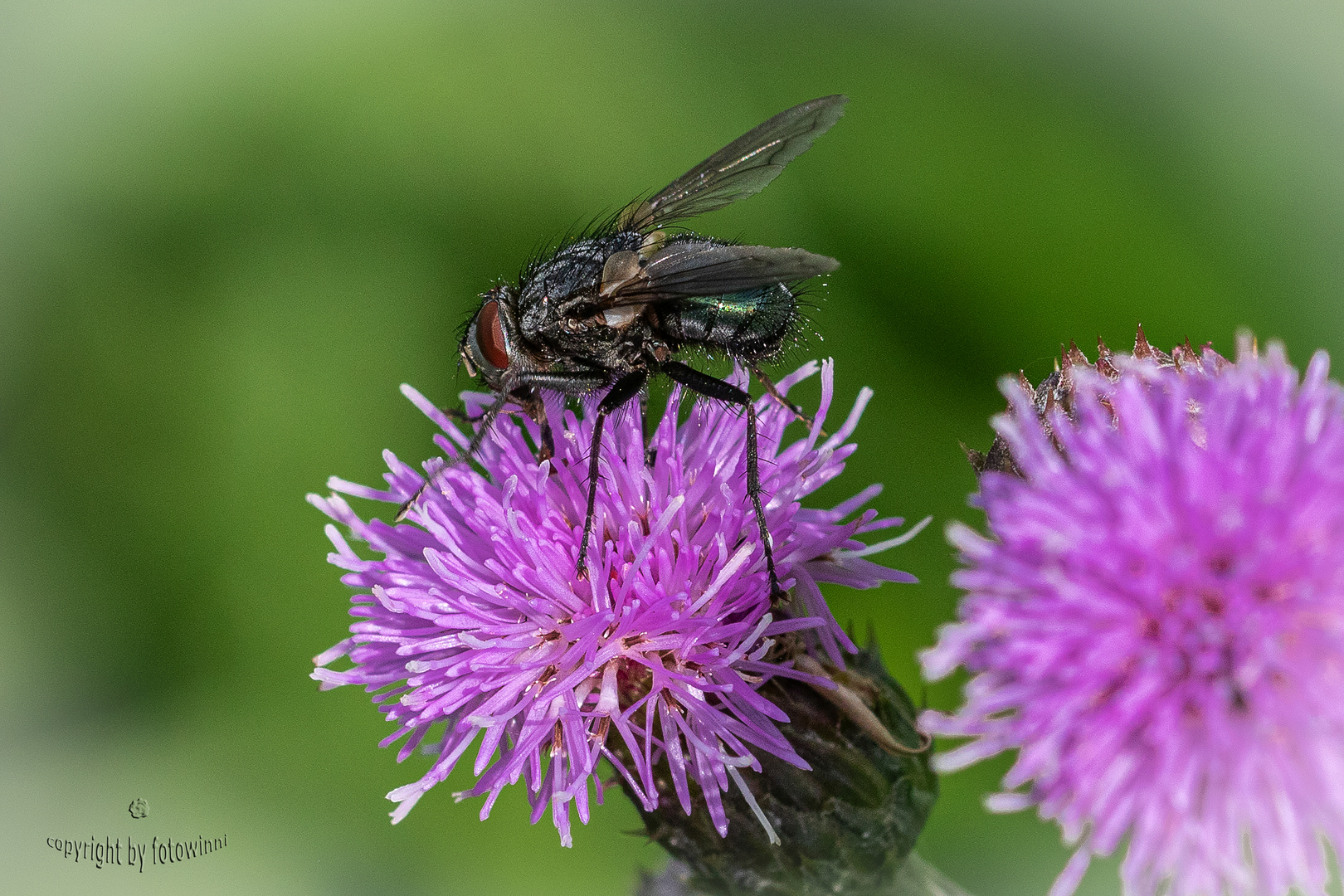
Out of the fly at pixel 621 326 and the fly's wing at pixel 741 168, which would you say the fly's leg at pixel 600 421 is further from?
the fly's wing at pixel 741 168

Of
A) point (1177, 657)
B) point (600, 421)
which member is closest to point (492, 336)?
point (600, 421)

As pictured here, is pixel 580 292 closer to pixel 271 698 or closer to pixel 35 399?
pixel 271 698

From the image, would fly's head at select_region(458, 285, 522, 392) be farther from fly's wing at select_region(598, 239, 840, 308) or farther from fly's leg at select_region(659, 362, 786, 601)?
fly's leg at select_region(659, 362, 786, 601)

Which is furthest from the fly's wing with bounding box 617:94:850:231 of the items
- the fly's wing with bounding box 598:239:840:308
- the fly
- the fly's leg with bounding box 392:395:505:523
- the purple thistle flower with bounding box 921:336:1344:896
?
the purple thistle flower with bounding box 921:336:1344:896

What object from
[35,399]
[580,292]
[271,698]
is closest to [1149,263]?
[580,292]

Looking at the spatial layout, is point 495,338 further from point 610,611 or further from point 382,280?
point 382,280
